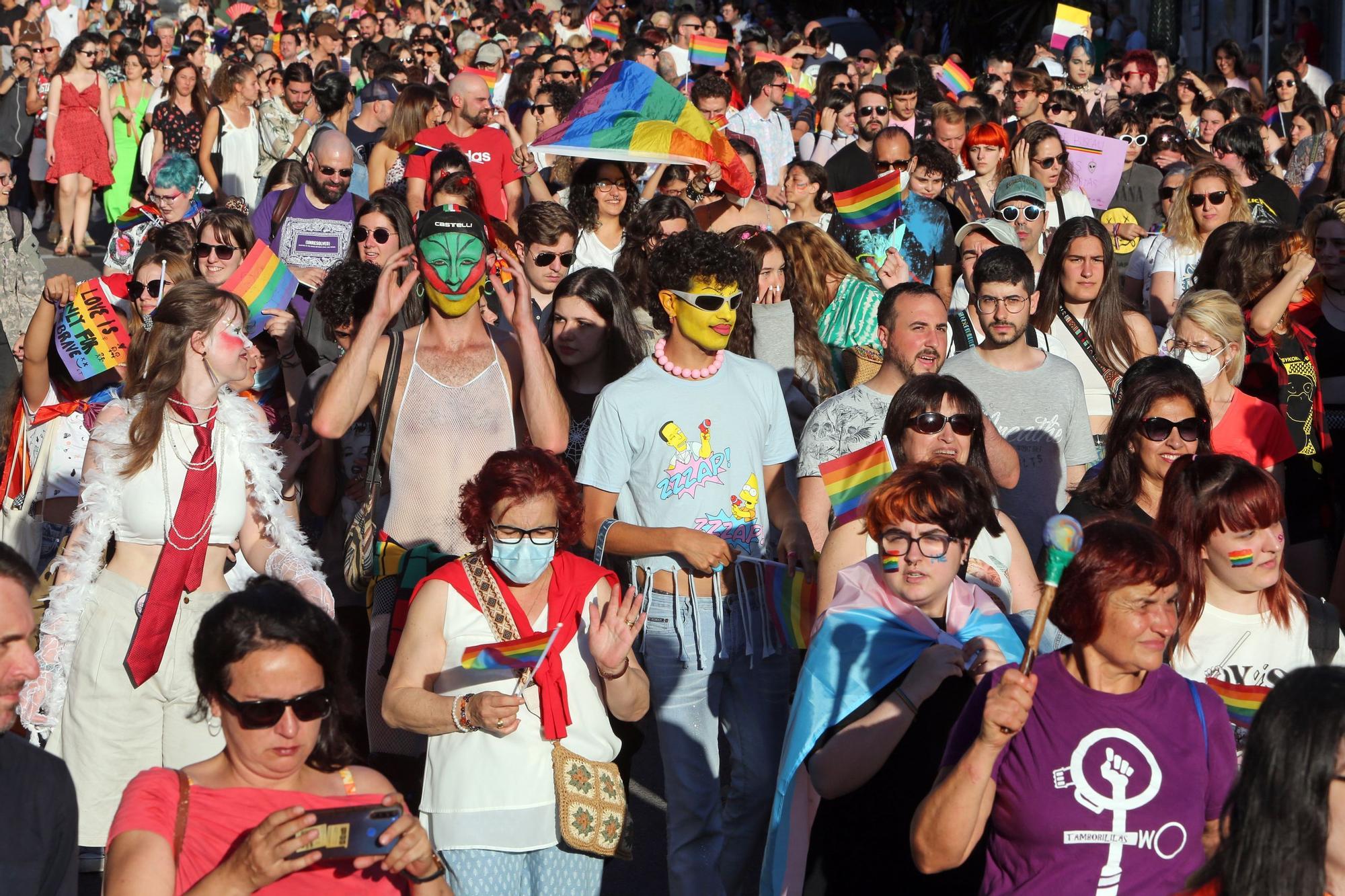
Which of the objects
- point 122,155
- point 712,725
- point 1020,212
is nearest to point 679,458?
point 712,725

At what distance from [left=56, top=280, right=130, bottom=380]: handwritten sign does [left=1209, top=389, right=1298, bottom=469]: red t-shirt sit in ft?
13.7

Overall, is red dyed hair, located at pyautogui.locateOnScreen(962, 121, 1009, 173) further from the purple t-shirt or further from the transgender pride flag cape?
the purple t-shirt

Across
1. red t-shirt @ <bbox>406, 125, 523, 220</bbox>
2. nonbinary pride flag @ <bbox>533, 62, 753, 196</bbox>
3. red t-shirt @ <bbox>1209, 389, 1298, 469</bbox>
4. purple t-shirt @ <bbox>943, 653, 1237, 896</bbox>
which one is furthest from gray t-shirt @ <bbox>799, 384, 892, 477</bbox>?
red t-shirt @ <bbox>406, 125, 523, 220</bbox>

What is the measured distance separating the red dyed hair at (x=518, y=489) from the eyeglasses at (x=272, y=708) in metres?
0.98

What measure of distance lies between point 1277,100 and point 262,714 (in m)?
12.0

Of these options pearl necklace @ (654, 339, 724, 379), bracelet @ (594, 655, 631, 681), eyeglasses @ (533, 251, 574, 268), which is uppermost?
eyeglasses @ (533, 251, 574, 268)

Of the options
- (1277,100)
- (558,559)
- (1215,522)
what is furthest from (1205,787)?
(1277,100)

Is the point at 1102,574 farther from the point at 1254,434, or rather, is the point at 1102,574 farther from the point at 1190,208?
the point at 1190,208

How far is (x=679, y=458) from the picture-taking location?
5293 millimetres

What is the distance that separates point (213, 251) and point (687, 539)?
9.82ft

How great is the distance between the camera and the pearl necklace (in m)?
5.41

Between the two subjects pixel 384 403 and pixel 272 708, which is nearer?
pixel 272 708

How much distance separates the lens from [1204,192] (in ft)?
26.2

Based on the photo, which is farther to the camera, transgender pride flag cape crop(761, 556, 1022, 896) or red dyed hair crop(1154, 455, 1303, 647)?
red dyed hair crop(1154, 455, 1303, 647)
